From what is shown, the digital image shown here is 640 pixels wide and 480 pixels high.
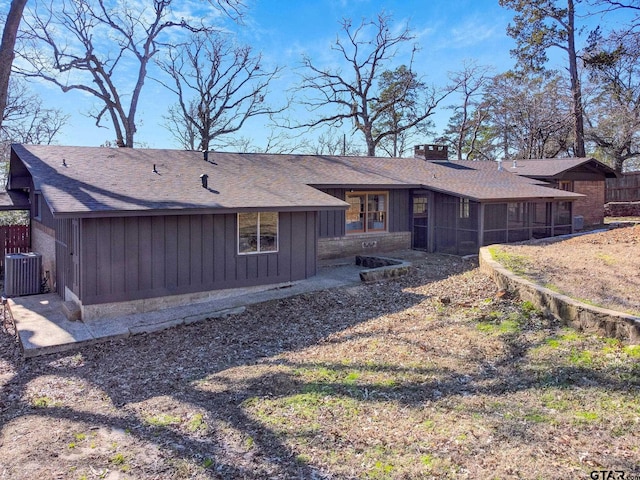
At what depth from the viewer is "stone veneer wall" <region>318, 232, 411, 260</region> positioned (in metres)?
13.7

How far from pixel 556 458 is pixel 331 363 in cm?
304

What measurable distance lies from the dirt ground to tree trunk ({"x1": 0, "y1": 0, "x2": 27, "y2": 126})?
1053 centimetres

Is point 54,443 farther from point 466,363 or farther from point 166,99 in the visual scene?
point 166,99

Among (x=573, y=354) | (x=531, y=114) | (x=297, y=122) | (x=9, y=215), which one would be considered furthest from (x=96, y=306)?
(x=531, y=114)

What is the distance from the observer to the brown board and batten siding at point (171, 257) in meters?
8.30

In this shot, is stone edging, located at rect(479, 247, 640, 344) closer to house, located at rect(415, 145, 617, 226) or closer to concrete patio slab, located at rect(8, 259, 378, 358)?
concrete patio slab, located at rect(8, 259, 378, 358)

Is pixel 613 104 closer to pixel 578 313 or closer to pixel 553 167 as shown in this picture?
pixel 553 167

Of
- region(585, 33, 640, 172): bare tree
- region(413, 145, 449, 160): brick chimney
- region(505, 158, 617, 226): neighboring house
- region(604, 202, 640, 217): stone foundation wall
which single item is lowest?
region(604, 202, 640, 217): stone foundation wall

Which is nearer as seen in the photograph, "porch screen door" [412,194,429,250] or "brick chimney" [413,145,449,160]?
"porch screen door" [412,194,429,250]

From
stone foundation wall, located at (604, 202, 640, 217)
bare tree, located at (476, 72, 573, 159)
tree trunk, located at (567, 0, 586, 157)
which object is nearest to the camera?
stone foundation wall, located at (604, 202, 640, 217)

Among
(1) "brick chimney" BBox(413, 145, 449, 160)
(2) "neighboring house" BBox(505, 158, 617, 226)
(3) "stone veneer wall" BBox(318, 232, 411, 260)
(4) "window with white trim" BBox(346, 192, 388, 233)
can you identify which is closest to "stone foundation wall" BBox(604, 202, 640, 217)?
(2) "neighboring house" BBox(505, 158, 617, 226)

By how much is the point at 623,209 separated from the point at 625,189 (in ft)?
11.6

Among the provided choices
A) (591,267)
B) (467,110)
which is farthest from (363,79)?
(591,267)

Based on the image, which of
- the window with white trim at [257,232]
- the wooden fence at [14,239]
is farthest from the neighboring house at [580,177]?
the wooden fence at [14,239]
